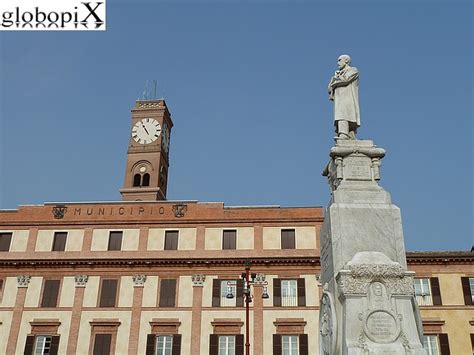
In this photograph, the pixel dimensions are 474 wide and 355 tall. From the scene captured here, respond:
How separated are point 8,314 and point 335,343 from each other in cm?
3345

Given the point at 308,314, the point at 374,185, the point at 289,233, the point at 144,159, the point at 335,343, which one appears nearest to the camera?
the point at 335,343

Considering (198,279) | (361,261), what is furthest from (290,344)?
(361,261)

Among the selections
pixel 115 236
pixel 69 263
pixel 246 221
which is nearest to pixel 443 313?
pixel 246 221

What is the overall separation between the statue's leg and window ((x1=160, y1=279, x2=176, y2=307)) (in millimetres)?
27831

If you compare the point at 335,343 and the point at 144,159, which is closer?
the point at 335,343

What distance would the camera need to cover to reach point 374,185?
1048 centimetres

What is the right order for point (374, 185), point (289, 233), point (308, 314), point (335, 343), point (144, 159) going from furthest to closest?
1. point (144, 159)
2. point (289, 233)
3. point (308, 314)
4. point (374, 185)
5. point (335, 343)

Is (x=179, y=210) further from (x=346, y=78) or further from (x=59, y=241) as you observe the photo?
(x=346, y=78)

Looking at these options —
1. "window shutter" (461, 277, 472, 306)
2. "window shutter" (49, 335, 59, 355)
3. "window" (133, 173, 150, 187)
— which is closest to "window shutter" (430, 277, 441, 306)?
"window shutter" (461, 277, 472, 306)

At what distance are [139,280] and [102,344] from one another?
192 inches

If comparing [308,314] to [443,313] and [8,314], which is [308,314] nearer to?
[443,313]

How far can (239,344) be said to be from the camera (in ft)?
115

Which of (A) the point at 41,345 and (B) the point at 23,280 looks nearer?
(A) the point at 41,345

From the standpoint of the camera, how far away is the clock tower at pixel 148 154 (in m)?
56.4
